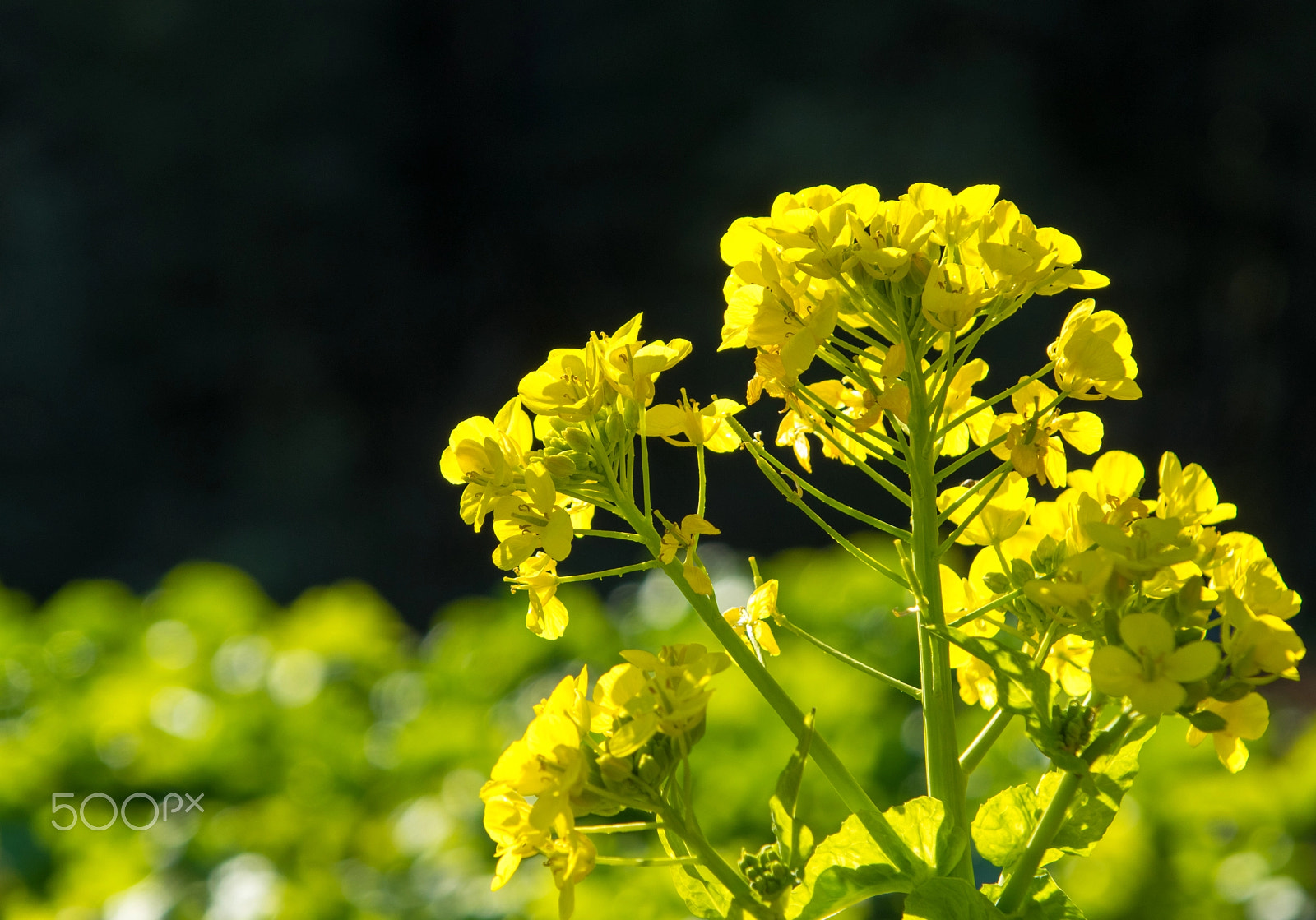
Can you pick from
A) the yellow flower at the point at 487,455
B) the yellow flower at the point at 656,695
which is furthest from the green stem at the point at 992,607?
the yellow flower at the point at 487,455

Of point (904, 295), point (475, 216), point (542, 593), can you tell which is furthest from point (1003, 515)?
point (475, 216)

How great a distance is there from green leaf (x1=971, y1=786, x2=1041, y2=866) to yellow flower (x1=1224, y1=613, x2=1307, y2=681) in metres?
0.11

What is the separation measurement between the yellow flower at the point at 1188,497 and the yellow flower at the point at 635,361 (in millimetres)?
229

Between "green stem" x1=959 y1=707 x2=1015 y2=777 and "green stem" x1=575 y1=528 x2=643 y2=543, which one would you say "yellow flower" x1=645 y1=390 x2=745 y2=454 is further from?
"green stem" x1=959 y1=707 x2=1015 y2=777

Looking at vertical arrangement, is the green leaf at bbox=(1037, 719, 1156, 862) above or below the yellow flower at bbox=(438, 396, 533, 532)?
below

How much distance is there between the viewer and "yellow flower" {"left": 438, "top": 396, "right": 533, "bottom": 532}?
1.63 ft

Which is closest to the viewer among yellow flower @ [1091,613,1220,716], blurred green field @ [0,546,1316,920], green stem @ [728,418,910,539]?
yellow flower @ [1091,613,1220,716]

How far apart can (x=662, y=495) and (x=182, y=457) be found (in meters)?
2.52

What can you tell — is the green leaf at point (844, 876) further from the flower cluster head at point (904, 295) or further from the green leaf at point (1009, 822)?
the flower cluster head at point (904, 295)

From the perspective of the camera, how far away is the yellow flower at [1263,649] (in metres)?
0.43

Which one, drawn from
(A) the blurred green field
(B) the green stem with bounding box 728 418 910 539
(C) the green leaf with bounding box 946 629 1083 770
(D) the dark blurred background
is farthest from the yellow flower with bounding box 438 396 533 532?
(D) the dark blurred background

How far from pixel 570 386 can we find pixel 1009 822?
0.95ft

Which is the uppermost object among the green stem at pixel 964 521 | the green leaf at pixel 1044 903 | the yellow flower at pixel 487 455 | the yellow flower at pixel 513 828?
the yellow flower at pixel 487 455

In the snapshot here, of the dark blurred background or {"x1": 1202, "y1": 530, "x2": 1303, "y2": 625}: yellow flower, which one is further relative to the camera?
the dark blurred background
